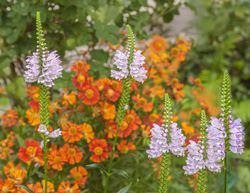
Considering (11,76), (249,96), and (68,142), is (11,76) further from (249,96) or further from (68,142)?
(249,96)

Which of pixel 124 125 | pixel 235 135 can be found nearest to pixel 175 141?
pixel 235 135

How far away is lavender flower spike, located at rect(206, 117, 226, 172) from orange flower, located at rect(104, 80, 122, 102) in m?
0.87

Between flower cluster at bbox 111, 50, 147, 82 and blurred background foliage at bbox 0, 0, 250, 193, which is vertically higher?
blurred background foliage at bbox 0, 0, 250, 193

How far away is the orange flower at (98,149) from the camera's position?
116 inches

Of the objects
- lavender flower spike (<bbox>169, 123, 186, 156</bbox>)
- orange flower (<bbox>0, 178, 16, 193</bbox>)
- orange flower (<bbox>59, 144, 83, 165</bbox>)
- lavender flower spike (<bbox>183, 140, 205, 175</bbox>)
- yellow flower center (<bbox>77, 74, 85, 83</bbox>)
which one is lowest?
orange flower (<bbox>0, 178, 16, 193</bbox>)

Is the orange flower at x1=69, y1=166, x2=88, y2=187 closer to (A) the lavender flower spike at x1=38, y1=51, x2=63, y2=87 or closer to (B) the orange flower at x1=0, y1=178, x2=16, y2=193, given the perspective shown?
(B) the orange flower at x1=0, y1=178, x2=16, y2=193

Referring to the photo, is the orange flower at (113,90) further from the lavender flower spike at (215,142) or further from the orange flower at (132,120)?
the lavender flower spike at (215,142)

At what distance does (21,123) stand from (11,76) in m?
0.66

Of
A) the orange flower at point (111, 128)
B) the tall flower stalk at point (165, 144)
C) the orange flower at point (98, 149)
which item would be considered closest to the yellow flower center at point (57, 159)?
the orange flower at point (98, 149)

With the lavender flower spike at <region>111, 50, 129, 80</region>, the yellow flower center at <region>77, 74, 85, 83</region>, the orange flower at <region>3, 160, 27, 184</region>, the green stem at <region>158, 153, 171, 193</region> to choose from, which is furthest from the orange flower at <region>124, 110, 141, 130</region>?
the green stem at <region>158, 153, 171, 193</region>

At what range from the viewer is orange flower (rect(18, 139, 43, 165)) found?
2957mm

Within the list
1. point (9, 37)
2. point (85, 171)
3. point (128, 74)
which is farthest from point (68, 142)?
point (128, 74)

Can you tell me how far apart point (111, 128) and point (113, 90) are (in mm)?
165

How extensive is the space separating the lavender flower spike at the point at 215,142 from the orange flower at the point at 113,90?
870 mm
